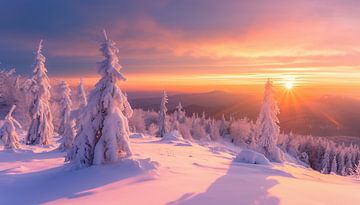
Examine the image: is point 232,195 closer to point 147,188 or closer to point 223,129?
point 147,188

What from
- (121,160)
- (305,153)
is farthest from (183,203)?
(305,153)

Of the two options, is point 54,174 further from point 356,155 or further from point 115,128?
point 356,155

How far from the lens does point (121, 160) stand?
16031 millimetres

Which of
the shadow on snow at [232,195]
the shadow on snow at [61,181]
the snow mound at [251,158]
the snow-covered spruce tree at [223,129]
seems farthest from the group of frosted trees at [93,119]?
the snow-covered spruce tree at [223,129]

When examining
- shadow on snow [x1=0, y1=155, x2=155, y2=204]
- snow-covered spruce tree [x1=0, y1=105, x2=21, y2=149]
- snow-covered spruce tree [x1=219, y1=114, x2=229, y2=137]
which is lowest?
snow-covered spruce tree [x1=219, y1=114, x2=229, y2=137]

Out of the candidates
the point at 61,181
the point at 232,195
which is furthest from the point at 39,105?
the point at 232,195

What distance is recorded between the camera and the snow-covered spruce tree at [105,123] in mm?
16266

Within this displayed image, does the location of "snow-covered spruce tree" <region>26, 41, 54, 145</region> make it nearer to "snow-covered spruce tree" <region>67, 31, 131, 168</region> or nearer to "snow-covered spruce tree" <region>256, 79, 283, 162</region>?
"snow-covered spruce tree" <region>67, 31, 131, 168</region>

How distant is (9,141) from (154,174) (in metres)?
24.3

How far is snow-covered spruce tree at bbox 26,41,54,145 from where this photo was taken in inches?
1537

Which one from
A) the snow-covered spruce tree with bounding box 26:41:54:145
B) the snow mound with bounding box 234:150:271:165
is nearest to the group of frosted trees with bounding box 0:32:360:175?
the snow-covered spruce tree with bounding box 26:41:54:145

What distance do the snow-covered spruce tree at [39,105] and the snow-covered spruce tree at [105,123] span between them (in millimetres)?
24678

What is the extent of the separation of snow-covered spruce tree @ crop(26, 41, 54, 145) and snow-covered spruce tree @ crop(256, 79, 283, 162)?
28.3 metres

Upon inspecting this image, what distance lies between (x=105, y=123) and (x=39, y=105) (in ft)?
88.9
